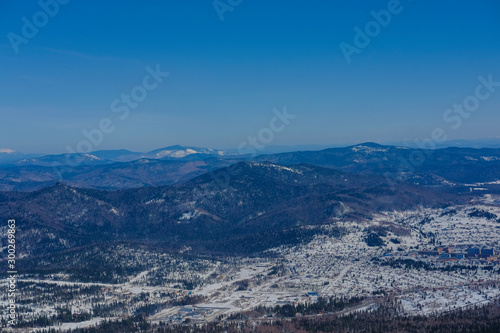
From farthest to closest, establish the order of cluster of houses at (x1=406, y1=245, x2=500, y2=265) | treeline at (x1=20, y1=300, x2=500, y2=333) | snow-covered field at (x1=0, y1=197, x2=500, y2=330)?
1. cluster of houses at (x1=406, y1=245, x2=500, y2=265)
2. snow-covered field at (x1=0, y1=197, x2=500, y2=330)
3. treeline at (x1=20, y1=300, x2=500, y2=333)

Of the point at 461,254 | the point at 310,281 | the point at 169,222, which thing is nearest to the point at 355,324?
the point at 310,281

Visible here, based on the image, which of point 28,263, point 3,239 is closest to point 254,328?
point 28,263

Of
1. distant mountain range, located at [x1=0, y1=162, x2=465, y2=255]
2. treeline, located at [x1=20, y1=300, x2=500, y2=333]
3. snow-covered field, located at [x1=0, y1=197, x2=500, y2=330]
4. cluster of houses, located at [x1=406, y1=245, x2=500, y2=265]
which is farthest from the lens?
distant mountain range, located at [x1=0, y1=162, x2=465, y2=255]

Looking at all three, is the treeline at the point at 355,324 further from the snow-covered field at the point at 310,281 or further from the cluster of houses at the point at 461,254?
the cluster of houses at the point at 461,254

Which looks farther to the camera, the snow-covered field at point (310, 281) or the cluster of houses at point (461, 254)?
the cluster of houses at point (461, 254)

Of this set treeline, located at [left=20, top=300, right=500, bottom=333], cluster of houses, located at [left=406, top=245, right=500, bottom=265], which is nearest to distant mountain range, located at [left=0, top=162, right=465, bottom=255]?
cluster of houses, located at [left=406, top=245, right=500, bottom=265]

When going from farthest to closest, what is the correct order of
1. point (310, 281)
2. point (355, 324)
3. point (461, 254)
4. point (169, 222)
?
point (169, 222)
point (461, 254)
point (310, 281)
point (355, 324)

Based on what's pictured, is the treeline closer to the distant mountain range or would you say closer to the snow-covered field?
the snow-covered field

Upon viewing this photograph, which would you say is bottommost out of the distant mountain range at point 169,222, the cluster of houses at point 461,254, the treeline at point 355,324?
the cluster of houses at point 461,254

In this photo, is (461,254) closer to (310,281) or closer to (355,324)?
(310,281)

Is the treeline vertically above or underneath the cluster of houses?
above

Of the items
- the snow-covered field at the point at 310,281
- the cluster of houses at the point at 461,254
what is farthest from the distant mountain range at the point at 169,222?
the cluster of houses at the point at 461,254
